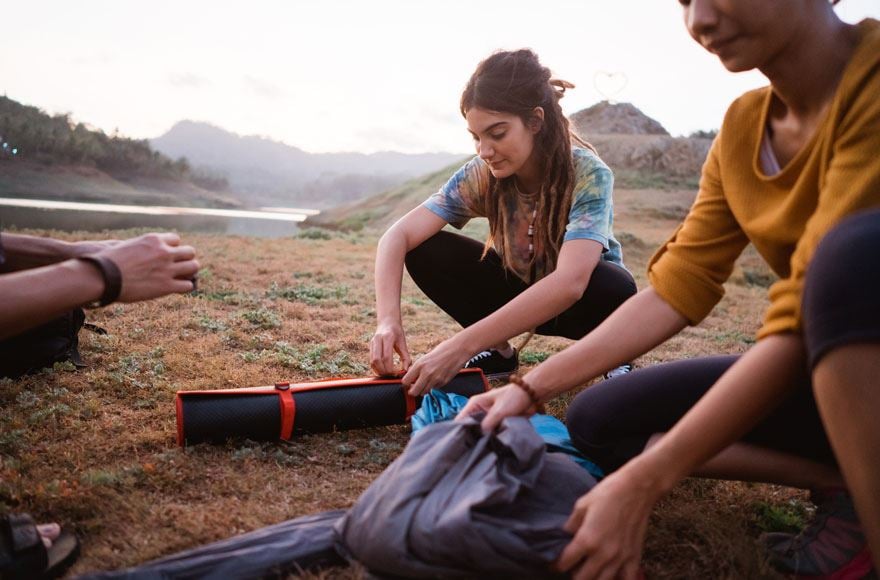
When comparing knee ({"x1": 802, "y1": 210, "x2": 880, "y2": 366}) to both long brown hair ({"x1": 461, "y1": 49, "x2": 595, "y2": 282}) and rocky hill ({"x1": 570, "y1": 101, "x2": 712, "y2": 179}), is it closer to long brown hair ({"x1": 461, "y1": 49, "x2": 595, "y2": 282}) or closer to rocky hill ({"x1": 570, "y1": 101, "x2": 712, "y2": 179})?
long brown hair ({"x1": 461, "y1": 49, "x2": 595, "y2": 282})

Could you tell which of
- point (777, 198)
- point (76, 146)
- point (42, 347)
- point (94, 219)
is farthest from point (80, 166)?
point (777, 198)

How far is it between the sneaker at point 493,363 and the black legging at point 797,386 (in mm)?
1432

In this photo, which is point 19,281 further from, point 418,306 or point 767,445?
point 418,306

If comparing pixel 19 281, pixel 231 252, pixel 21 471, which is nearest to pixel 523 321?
pixel 19 281

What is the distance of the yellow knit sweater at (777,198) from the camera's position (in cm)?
130

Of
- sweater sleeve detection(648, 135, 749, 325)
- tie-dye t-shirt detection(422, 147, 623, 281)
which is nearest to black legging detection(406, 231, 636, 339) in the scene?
tie-dye t-shirt detection(422, 147, 623, 281)

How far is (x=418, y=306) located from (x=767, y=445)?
472 cm

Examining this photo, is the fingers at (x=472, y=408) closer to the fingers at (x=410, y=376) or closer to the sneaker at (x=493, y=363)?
the fingers at (x=410, y=376)

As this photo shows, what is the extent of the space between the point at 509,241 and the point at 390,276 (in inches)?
28.5

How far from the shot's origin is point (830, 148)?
1.42 m

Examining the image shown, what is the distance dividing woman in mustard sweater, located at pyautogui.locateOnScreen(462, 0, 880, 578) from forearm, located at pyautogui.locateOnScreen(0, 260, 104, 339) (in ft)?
3.89

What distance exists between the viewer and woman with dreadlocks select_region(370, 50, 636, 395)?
105 inches

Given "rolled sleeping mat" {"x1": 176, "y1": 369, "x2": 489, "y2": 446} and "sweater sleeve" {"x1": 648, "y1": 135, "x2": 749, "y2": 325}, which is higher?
"sweater sleeve" {"x1": 648, "y1": 135, "x2": 749, "y2": 325}

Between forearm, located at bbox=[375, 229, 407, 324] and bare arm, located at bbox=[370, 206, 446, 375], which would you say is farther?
forearm, located at bbox=[375, 229, 407, 324]
